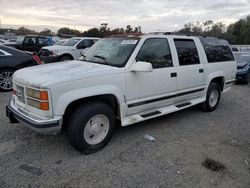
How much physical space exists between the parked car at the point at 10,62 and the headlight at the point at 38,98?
4.66 m

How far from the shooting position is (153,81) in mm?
4445

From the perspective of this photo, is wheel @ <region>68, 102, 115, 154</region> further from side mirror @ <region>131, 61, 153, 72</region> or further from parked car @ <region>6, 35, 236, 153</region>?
side mirror @ <region>131, 61, 153, 72</region>

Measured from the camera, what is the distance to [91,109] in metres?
3.66

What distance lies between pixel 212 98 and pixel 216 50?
1.23 m

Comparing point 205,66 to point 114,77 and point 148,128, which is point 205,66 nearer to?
point 148,128

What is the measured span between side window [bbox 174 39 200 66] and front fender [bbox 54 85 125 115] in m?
1.76

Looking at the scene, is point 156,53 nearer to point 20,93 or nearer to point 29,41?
point 20,93

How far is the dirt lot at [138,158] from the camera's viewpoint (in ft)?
10.5

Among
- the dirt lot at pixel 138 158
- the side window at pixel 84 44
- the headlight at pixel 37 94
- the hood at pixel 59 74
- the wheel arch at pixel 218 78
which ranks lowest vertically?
the dirt lot at pixel 138 158

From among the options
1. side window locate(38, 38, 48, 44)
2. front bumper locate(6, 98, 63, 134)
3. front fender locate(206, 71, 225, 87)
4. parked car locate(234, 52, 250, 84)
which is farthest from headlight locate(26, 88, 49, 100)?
side window locate(38, 38, 48, 44)

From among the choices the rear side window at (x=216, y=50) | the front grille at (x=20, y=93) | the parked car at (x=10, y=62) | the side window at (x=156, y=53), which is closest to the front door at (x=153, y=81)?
the side window at (x=156, y=53)

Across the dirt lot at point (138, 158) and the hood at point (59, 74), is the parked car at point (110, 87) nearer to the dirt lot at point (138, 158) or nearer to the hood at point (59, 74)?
the hood at point (59, 74)

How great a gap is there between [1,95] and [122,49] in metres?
4.67

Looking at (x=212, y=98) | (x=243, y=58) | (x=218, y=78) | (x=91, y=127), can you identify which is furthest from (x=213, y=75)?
(x=243, y=58)
